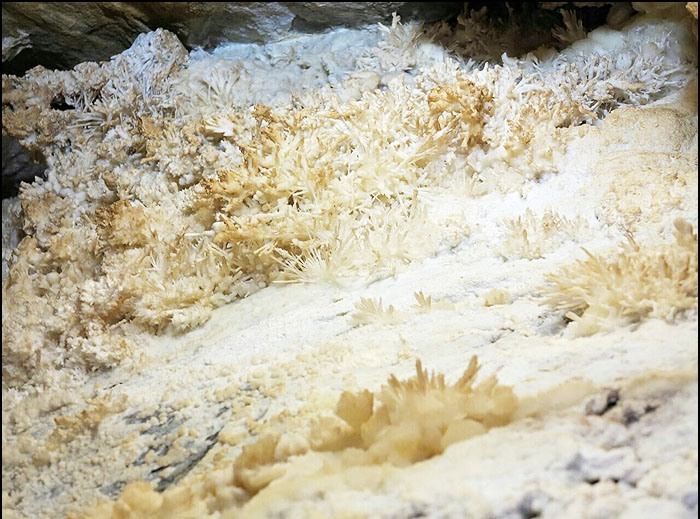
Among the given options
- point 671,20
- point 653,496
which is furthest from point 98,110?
point 653,496

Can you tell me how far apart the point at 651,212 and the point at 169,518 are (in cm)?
256

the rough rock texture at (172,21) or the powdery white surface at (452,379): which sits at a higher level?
the rough rock texture at (172,21)

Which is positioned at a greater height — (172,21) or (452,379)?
(172,21)

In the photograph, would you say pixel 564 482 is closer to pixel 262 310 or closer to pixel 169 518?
pixel 169 518

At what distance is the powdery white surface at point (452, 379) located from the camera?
4.89 ft

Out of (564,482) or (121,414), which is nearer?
(564,482)

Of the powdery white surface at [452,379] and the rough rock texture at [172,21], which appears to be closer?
the powdery white surface at [452,379]

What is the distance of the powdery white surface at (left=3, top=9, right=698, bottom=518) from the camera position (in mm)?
1490

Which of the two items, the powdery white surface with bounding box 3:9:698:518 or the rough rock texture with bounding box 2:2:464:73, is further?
the rough rock texture with bounding box 2:2:464:73

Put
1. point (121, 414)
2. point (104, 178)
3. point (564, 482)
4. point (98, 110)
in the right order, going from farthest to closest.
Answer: point (98, 110), point (104, 178), point (121, 414), point (564, 482)

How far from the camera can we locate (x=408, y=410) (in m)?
1.75

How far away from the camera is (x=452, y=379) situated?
7.07 ft

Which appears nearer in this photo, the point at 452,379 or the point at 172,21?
the point at 452,379

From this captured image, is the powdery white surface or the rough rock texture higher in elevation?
the rough rock texture
